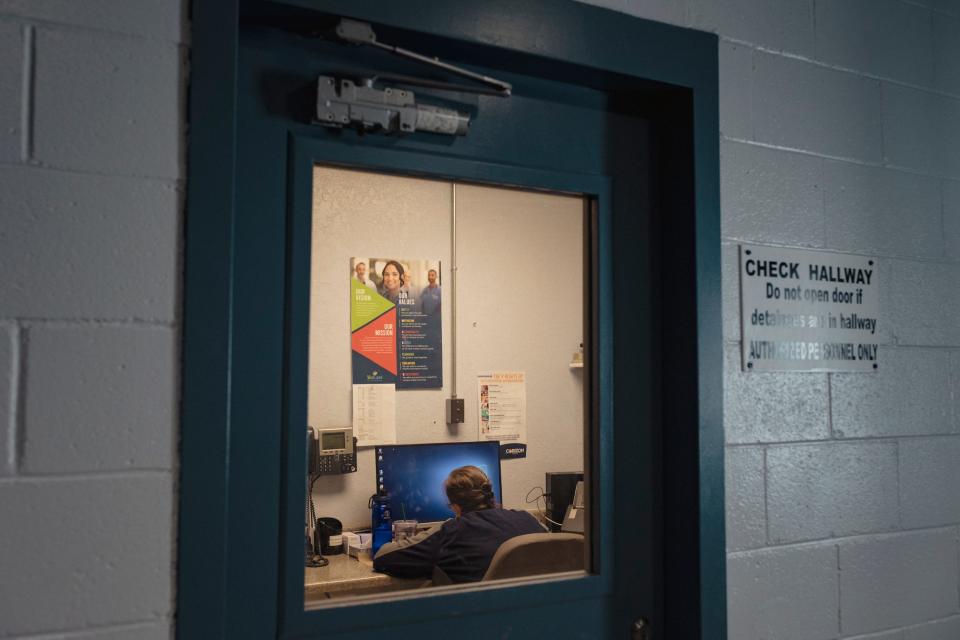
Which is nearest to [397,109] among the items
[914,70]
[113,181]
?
[113,181]

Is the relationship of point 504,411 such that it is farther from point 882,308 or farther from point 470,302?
point 882,308

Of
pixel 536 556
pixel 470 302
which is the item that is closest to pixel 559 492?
pixel 536 556

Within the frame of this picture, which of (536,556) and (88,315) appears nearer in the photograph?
(88,315)

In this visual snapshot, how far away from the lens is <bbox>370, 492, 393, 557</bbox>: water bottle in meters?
1.44

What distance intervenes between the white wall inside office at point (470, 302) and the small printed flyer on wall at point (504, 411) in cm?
2

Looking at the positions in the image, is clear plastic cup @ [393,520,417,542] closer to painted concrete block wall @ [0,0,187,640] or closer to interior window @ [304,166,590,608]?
interior window @ [304,166,590,608]

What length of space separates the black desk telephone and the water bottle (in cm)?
12

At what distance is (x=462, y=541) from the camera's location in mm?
1474

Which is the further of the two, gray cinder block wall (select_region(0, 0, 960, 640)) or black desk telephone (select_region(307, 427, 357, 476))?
black desk telephone (select_region(307, 427, 357, 476))

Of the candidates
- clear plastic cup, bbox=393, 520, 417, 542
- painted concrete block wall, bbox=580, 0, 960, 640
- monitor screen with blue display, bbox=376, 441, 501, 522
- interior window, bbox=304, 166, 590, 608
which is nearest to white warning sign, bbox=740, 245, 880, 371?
painted concrete block wall, bbox=580, 0, 960, 640

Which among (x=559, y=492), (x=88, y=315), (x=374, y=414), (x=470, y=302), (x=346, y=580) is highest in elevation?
(x=470, y=302)

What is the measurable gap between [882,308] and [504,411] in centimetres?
89

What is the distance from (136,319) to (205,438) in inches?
7.6

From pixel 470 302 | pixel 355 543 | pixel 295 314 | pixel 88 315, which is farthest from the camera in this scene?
pixel 470 302
